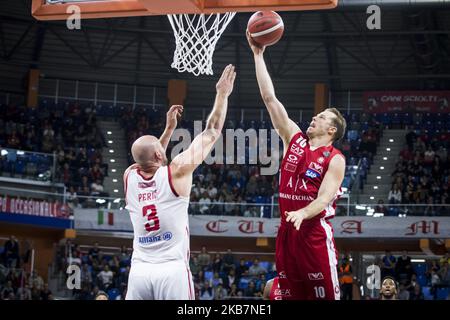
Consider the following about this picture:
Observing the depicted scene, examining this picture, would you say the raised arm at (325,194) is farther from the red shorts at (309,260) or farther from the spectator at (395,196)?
the spectator at (395,196)

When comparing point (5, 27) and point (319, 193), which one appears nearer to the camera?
point (319, 193)

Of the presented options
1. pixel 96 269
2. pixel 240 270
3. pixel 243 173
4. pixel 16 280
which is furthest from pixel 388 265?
pixel 16 280

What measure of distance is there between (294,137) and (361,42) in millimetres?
21859

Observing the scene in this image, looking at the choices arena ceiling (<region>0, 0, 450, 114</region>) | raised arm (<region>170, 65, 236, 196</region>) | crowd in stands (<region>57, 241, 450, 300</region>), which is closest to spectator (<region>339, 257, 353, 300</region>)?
crowd in stands (<region>57, 241, 450, 300</region>)

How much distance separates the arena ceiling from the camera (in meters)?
26.9

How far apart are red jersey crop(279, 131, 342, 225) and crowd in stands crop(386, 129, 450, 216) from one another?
14.7m

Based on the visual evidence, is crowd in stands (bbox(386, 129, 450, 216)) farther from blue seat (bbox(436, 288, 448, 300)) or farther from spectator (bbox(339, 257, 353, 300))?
spectator (bbox(339, 257, 353, 300))

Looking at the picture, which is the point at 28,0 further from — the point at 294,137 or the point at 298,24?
the point at 294,137

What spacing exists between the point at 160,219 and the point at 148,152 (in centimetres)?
50

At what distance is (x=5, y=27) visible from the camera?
1089 inches

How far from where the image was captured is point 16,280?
19109mm

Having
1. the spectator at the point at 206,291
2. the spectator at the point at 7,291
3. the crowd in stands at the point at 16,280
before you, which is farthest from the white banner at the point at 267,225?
the spectator at the point at 7,291
